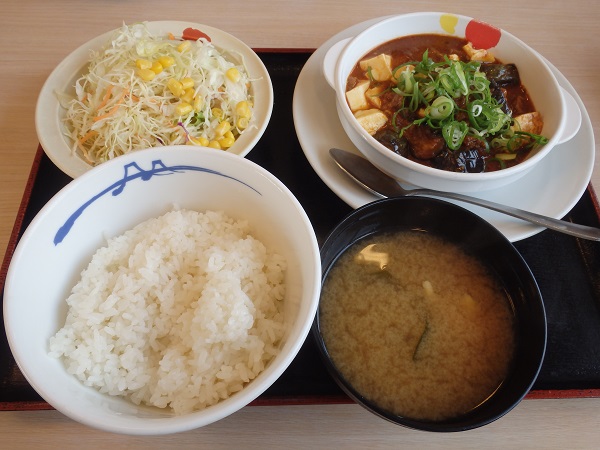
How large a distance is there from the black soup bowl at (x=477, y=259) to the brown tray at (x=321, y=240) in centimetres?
17

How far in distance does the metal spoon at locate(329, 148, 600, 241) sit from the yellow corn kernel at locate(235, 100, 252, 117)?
1.31 feet

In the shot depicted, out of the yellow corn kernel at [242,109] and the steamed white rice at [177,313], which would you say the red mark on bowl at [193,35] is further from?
the steamed white rice at [177,313]

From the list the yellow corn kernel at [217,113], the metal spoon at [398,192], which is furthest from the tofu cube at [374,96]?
the yellow corn kernel at [217,113]

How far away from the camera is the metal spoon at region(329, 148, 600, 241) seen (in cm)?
155

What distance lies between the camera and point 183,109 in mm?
1770

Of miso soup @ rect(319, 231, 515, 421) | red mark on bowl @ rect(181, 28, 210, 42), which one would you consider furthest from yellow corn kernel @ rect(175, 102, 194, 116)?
miso soup @ rect(319, 231, 515, 421)

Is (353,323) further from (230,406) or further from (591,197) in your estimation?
(591,197)

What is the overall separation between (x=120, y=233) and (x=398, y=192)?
1.03m

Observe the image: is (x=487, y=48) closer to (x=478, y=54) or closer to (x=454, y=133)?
(x=478, y=54)

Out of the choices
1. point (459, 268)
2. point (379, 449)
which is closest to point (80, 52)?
point (459, 268)

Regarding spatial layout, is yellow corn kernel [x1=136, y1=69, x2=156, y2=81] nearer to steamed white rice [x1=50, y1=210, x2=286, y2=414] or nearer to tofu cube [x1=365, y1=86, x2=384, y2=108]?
steamed white rice [x1=50, y1=210, x2=286, y2=414]

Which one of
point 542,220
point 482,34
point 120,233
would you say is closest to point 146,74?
point 120,233

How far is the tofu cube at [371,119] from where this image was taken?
1.74 metres

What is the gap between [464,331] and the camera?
138cm
